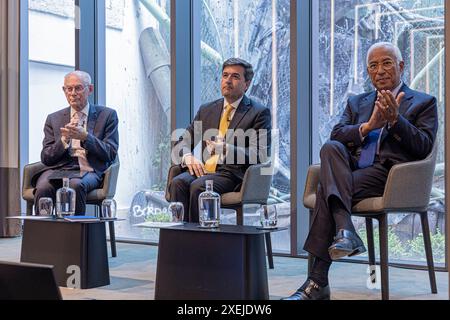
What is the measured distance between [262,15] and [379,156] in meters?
2.02

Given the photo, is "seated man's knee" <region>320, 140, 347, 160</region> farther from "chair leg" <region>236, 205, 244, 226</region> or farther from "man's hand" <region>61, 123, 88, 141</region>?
"man's hand" <region>61, 123, 88, 141</region>

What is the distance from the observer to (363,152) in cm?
316

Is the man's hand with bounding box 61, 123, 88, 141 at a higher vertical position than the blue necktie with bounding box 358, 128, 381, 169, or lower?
higher

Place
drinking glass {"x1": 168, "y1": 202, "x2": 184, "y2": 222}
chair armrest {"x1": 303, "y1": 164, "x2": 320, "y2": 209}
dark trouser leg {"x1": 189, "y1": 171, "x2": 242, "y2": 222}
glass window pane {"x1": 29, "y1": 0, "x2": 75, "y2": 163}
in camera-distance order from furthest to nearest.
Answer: glass window pane {"x1": 29, "y1": 0, "x2": 75, "y2": 163}, dark trouser leg {"x1": 189, "y1": 171, "x2": 242, "y2": 222}, chair armrest {"x1": 303, "y1": 164, "x2": 320, "y2": 209}, drinking glass {"x1": 168, "y1": 202, "x2": 184, "y2": 222}

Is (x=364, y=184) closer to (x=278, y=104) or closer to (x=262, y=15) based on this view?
(x=278, y=104)

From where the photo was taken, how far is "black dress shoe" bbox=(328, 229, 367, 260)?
2.62 m

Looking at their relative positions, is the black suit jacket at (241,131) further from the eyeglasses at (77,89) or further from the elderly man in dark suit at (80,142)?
the eyeglasses at (77,89)

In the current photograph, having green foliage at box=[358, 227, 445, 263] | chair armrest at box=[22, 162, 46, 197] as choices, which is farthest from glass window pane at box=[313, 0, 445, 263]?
chair armrest at box=[22, 162, 46, 197]

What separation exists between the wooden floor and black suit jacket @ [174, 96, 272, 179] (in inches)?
27.4

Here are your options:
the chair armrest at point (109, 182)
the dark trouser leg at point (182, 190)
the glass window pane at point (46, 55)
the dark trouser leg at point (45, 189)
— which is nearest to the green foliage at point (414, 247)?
the dark trouser leg at point (182, 190)

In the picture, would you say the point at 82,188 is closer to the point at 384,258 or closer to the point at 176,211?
the point at 176,211

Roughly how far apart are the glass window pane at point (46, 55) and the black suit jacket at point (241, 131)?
7.69ft

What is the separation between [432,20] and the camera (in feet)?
13.1
